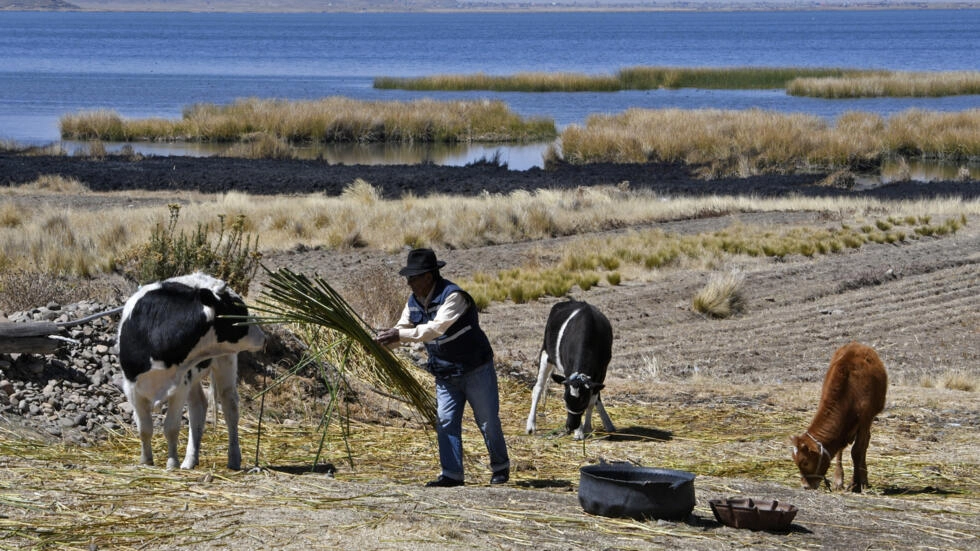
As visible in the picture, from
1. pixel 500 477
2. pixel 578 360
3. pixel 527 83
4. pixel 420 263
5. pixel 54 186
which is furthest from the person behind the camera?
pixel 527 83

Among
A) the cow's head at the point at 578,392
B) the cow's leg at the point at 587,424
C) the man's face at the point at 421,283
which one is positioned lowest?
the cow's leg at the point at 587,424

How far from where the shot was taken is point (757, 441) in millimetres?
10953

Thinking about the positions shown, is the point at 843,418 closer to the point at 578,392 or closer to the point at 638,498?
the point at 578,392

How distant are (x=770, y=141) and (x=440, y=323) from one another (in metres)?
40.9

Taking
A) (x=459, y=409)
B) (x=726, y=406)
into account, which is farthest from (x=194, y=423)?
(x=726, y=406)

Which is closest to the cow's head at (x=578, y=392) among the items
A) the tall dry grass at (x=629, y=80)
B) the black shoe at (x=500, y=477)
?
the black shoe at (x=500, y=477)

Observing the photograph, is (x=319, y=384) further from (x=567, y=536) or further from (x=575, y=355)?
(x=567, y=536)

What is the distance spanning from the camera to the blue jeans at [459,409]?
852 centimetres

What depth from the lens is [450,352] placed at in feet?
27.9

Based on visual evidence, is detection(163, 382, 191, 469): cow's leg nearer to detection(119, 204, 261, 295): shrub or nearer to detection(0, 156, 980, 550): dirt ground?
detection(0, 156, 980, 550): dirt ground

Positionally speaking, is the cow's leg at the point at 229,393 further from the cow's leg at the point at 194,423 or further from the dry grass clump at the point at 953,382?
the dry grass clump at the point at 953,382

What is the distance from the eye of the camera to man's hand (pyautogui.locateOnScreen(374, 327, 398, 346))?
8188 mm

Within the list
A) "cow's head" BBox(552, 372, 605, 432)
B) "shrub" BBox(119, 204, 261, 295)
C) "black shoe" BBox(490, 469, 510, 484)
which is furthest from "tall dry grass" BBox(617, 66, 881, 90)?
"black shoe" BBox(490, 469, 510, 484)

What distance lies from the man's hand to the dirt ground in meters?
0.99
